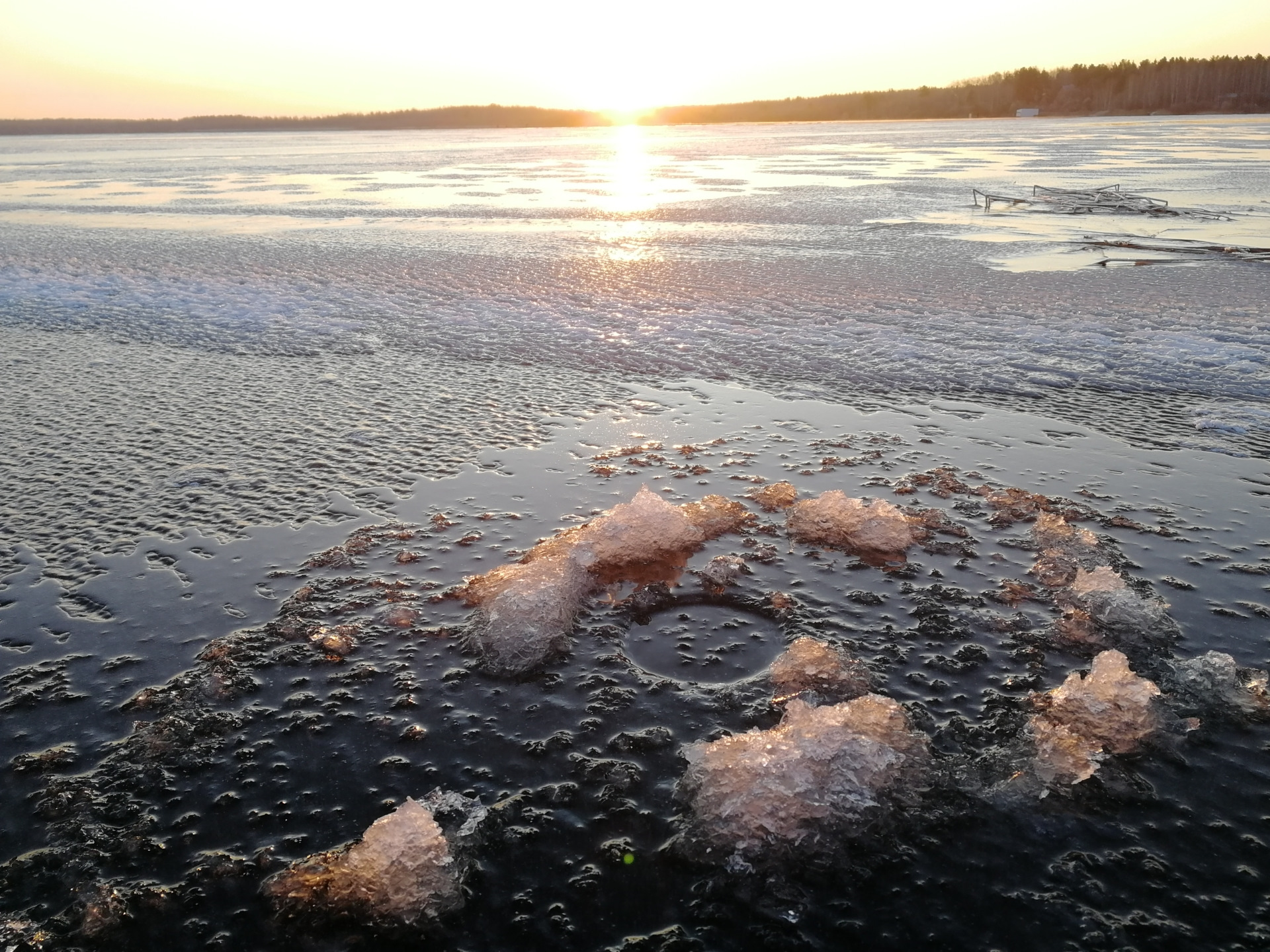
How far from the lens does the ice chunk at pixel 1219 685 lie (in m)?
4.18

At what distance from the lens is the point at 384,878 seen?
10.7 ft

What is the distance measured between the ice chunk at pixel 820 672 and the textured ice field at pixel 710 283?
4812mm

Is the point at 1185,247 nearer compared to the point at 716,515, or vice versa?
A: the point at 716,515

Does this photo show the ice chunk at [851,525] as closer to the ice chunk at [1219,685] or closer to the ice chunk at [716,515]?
the ice chunk at [716,515]

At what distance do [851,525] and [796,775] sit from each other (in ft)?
8.57

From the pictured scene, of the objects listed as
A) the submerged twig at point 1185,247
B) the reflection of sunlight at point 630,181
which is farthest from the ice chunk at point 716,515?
the reflection of sunlight at point 630,181

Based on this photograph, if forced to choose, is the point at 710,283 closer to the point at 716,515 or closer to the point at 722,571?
the point at 716,515

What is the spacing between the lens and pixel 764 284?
14.4m

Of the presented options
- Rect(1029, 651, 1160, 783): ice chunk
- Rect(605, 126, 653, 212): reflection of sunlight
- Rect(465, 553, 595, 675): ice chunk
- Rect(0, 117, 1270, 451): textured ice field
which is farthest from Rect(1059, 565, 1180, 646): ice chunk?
Rect(605, 126, 653, 212): reflection of sunlight

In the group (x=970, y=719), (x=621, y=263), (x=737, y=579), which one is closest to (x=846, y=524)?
(x=737, y=579)

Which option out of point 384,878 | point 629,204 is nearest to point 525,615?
point 384,878

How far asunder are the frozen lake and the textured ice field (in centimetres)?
12

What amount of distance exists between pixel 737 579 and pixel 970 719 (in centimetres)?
175

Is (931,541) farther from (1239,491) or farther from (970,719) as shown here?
(1239,491)
